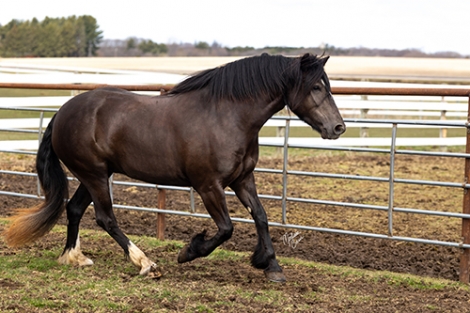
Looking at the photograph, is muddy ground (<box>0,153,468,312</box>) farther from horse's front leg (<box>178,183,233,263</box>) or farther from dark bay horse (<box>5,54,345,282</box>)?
dark bay horse (<box>5,54,345,282</box>)

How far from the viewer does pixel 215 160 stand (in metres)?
4.95

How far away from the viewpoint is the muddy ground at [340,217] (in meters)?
6.02

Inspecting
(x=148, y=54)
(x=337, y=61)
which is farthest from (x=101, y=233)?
(x=148, y=54)

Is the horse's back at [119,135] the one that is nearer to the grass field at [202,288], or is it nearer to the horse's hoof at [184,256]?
the horse's hoof at [184,256]

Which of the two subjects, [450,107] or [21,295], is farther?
[450,107]

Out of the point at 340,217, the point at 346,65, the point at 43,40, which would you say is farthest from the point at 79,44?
the point at 340,217

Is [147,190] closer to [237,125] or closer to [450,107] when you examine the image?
[237,125]

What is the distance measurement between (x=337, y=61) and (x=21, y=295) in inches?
1781

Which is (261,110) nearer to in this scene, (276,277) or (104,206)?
(276,277)

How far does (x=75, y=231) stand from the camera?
5.71 meters

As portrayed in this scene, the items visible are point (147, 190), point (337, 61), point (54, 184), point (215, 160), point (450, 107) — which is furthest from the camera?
point (337, 61)

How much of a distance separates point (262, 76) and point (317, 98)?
1.41ft

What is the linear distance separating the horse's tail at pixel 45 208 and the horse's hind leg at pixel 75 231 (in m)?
0.09

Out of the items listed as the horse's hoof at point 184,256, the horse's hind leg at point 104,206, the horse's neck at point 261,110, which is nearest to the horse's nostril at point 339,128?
the horse's neck at point 261,110
